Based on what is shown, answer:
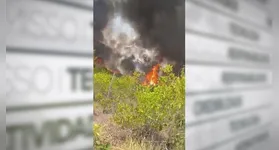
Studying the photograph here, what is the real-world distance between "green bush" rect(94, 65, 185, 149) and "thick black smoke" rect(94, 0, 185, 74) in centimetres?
12

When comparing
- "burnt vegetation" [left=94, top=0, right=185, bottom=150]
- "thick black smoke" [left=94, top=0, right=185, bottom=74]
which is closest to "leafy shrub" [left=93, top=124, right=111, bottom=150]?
"burnt vegetation" [left=94, top=0, right=185, bottom=150]

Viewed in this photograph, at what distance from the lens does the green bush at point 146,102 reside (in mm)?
3074

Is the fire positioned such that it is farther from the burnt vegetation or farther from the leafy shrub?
the leafy shrub

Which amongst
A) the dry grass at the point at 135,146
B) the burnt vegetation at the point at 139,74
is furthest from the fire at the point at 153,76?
the dry grass at the point at 135,146

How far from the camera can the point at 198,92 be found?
190cm

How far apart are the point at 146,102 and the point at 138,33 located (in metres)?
0.58

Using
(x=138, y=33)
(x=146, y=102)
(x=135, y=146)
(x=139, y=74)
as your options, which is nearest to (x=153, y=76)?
(x=139, y=74)

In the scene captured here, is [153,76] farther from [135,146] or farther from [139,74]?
[135,146]

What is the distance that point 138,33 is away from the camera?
3023 millimetres

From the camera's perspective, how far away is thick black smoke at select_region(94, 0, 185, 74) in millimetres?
2908

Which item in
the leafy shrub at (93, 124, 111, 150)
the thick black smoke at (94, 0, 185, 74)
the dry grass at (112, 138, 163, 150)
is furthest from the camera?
the dry grass at (112, 138, 163, 150)

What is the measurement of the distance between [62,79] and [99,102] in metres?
2.15

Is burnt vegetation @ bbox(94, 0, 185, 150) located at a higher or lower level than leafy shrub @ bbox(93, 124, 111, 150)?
higher

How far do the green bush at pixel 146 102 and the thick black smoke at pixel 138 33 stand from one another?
12 cm
